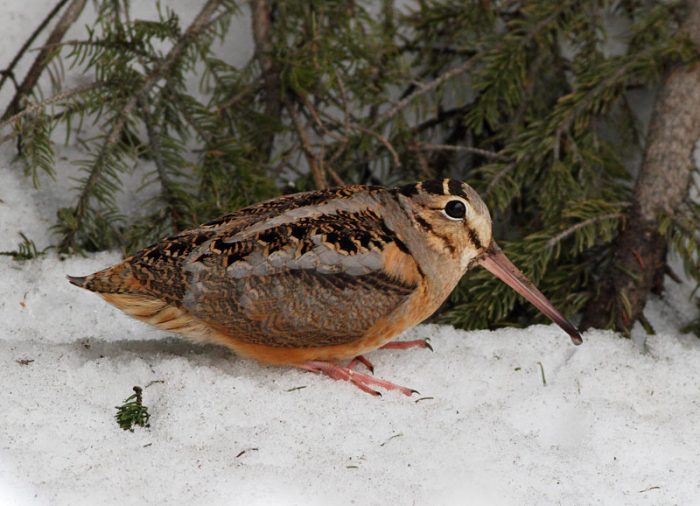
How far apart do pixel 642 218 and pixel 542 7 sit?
3.16 ft

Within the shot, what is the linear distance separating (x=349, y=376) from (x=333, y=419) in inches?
9.9

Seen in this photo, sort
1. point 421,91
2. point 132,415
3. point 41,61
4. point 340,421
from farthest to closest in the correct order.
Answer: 1. point 421,91
2. point 41,61
3. point 340,421
4. point 132,415

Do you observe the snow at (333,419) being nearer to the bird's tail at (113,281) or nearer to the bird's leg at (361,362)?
the bird's leg at (361,362)

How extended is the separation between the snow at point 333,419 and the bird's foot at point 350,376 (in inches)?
1.4

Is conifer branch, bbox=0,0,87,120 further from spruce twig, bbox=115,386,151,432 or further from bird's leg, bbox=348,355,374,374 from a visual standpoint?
bird's leg, bbox=348,355,374,374

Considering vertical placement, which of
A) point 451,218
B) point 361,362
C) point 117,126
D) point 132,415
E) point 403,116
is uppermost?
point 117,126

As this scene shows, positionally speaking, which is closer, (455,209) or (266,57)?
(455,209)

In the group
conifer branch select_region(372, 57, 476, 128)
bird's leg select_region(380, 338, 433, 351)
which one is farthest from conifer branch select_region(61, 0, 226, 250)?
bird's leg select_region(380, 338, 433, 351)

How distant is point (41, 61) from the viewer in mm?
3740

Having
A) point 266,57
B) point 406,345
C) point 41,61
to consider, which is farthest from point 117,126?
point 406,345

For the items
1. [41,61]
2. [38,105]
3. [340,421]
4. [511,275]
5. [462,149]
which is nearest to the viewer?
[340,421]

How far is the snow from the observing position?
2459 millimetres

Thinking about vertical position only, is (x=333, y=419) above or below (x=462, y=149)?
below

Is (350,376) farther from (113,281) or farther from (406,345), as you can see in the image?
(113,281)
